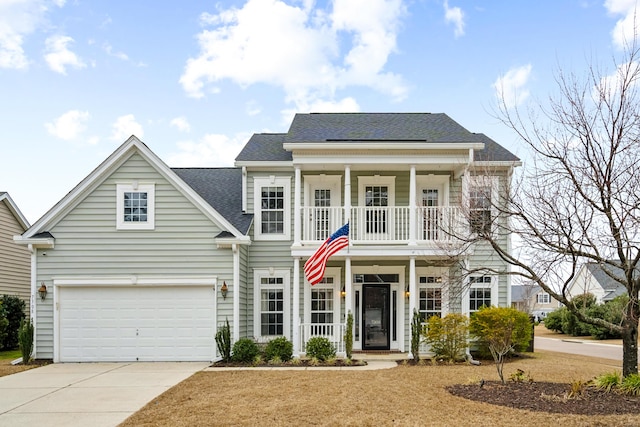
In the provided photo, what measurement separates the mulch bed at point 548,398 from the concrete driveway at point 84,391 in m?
5.65

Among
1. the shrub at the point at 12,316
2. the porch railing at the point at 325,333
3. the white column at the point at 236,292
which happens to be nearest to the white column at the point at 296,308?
the porch railing at the point at 325,333

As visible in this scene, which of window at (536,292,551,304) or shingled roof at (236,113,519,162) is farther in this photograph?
window at (536,292,551,304)

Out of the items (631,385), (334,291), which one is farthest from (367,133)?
(631,385)

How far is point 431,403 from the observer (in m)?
9.45

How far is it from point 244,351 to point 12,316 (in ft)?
34.6

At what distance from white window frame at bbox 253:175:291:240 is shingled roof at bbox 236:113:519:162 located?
60cm

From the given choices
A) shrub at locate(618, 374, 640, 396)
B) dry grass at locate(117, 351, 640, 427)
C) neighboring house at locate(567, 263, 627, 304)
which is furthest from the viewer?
neighboring house at locate(567, 263, 627, 304)

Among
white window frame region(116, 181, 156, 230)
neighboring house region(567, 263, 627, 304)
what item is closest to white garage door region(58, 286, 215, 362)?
white window frame region(116, 181, 156, 230)

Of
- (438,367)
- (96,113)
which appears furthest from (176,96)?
(438,367)

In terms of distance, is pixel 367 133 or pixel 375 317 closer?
pixel 367 133

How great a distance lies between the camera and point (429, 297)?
685 inches

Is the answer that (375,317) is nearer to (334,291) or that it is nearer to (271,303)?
(334,291)

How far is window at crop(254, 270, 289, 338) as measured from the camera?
1691 cm

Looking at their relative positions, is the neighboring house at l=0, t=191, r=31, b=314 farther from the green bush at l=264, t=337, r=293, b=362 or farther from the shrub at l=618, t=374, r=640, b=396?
the shrub at l=618, t=374, r=640, b=396
